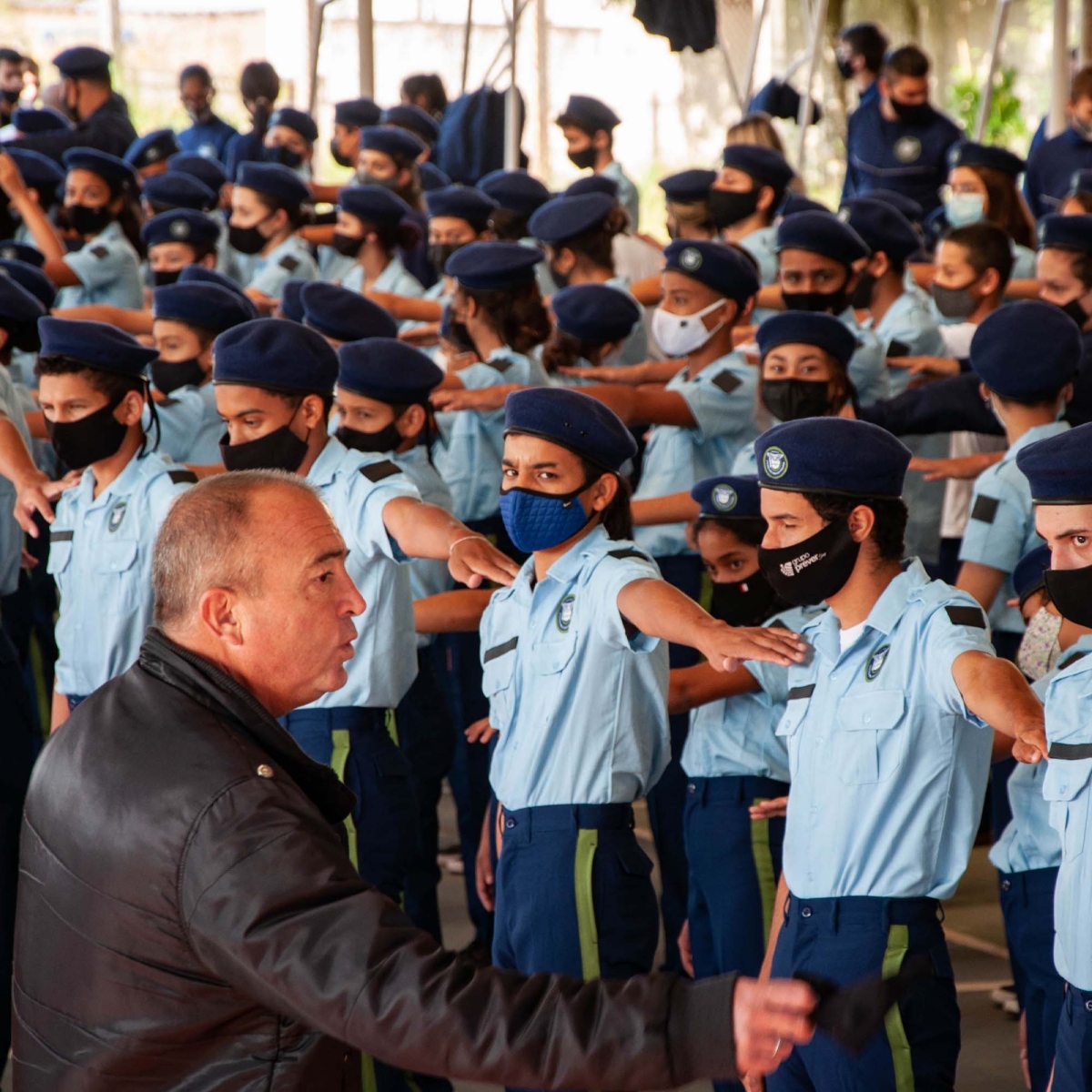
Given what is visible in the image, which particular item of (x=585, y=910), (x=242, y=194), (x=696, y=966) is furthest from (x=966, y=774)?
(x=242, y=194)

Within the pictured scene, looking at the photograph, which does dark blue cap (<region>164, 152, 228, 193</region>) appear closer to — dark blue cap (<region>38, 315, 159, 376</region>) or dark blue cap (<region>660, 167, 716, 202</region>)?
dark blue cap (<region>660, 167, 716, 202</region>)

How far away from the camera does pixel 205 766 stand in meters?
1.82

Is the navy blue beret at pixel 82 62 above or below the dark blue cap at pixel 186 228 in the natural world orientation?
above

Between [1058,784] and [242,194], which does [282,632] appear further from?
[242,194]

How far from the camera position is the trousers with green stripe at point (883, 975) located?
279cm

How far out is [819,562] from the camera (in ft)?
9.82

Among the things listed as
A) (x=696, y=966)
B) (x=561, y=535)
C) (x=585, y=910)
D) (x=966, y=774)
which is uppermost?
(x=561, y=535)

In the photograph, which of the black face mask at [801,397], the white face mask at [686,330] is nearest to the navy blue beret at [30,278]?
the white face mask at [686,330]

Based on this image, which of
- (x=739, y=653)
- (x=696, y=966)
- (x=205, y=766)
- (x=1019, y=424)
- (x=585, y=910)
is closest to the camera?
(x=205, y=766)

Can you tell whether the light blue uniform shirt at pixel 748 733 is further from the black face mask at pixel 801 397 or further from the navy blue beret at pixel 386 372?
the navy blue beret at pixel 386 372

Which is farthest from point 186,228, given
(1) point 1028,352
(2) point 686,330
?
(1) point 1028,352

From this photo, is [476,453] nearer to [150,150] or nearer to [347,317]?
[347,317]

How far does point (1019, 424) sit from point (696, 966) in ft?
5.19

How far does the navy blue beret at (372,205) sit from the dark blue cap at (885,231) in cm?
194
